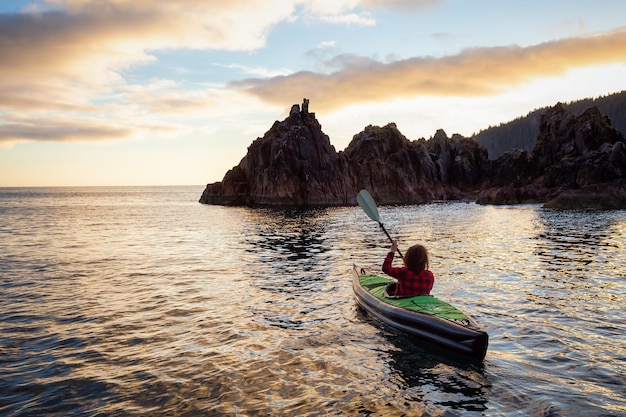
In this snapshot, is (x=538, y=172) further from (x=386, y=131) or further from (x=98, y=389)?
(x=98, y=389)

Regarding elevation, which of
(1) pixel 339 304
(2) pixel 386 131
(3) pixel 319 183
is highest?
(2) pixel 386 131

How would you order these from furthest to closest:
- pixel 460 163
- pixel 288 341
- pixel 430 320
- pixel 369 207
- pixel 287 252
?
pixel 460 163, pixel 287 252, pixel 369 207, pixel 288 341, pixel 430 320

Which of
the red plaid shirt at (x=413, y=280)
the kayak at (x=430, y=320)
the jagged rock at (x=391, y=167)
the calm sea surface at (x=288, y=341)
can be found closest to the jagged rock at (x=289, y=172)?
the jagged rock at (x=391, y=167)

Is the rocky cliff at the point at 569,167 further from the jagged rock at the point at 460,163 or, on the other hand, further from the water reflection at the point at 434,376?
the water reflection at the point at 434,376

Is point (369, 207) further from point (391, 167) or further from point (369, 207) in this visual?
point (391, 167)

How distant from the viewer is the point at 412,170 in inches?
4227

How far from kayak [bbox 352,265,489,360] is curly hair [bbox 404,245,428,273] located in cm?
82

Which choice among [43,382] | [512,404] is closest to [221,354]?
[43,382]

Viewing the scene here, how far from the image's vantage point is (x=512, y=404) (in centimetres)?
709

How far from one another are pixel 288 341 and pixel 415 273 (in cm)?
378

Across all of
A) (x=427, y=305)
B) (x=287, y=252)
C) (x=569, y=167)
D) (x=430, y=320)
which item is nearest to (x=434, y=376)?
(x=430, y=320)

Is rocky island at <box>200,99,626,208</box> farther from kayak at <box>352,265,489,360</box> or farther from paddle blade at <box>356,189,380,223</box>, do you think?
kayak at <box>352,265,489,360</box>

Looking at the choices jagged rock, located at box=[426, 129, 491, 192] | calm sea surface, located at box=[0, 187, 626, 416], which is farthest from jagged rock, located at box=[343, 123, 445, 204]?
calm sea surface, located at box=[0, 187, 626, 416]

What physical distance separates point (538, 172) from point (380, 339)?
10163cm
